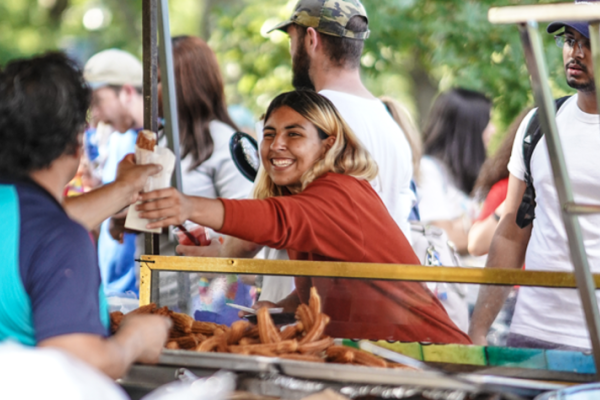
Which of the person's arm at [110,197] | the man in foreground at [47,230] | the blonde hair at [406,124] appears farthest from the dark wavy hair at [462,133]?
the man in foreground at [47,230]

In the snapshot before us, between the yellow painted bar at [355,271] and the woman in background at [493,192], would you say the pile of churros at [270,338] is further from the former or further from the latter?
the woman in background at [493,192]

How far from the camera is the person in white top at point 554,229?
6.90ft

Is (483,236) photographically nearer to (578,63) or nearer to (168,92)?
(578,63)

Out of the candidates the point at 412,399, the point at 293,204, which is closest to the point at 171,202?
the point at 293,204

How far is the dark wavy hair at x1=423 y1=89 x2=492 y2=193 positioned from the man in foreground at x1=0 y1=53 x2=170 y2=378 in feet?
11.7

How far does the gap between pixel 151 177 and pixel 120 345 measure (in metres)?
1.00

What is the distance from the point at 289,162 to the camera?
268cm

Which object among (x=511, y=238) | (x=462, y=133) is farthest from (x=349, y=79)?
(x=462, y=133)

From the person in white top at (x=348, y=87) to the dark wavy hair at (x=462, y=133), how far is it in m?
1.88

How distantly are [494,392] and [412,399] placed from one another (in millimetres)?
188

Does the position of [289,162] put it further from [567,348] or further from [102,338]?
[102,338]

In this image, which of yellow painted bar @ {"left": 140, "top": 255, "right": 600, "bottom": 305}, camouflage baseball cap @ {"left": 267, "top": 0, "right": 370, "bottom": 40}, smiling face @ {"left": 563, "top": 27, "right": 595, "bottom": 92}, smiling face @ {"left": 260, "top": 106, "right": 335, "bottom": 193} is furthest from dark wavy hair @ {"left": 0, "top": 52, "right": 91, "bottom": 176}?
smiling face @ {"left": 563, "top": 27, "right": 595, "bottom": 92}

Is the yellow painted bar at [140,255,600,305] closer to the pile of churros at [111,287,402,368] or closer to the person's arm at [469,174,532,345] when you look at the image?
the pile of churros at [111,287,402,368]

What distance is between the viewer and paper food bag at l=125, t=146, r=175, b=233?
7.72 ft
